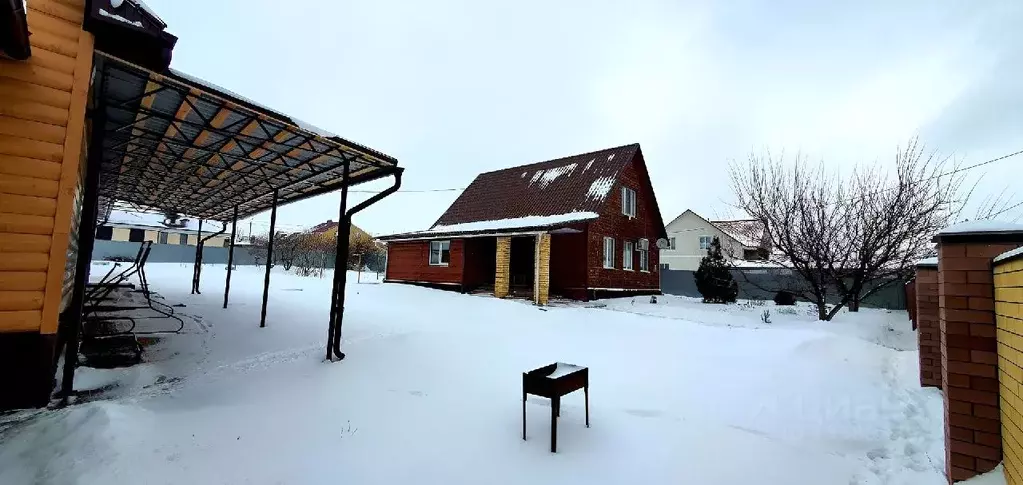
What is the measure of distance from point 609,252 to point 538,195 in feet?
15.0

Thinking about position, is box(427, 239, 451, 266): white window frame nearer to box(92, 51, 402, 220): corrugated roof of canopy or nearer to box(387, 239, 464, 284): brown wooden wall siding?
box(387, 239, 464, 284): brown wooden wall siding

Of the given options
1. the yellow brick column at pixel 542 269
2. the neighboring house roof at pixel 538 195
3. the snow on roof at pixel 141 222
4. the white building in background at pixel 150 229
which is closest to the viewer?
the yellow brick column at pixel 542 269

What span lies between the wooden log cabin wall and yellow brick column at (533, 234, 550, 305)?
468 inches

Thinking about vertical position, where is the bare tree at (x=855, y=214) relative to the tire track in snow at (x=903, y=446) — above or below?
above

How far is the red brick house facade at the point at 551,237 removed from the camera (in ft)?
53.0

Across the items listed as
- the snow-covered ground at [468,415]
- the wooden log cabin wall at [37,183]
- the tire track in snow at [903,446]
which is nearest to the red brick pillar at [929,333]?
the snow-covered ground at [468,415]

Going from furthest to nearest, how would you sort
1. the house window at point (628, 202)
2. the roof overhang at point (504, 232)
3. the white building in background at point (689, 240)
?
the white building in background at point (689, 240) < the house window at point (628, 202) < the roof overhang at point (504, 232)

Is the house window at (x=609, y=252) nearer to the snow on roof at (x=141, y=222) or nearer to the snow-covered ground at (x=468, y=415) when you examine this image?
the snow-covered ground at (x=468, y=415)

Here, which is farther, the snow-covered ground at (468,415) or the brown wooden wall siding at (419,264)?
the brown wooden wall siding at (419,264)

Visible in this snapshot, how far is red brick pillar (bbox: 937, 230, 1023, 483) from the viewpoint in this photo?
283 cm

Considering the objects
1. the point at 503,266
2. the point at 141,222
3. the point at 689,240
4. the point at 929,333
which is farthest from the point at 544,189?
the point at 141,222

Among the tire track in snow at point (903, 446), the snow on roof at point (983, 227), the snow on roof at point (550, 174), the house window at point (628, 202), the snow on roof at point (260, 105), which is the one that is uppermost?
the snow on roof at point (550, 174)

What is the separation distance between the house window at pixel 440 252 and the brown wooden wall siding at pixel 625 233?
6.27 meters

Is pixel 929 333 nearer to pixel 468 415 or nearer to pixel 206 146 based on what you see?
pixel 468 415
